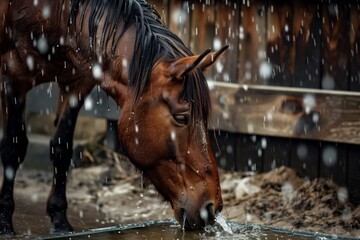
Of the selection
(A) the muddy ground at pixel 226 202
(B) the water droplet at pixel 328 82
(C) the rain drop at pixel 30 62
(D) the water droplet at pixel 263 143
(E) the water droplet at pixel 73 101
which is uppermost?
(C) the rain drop at pixel 30 62

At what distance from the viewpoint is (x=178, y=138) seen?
443 cm

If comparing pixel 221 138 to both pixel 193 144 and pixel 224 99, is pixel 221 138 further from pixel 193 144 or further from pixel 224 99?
pixel 193 144

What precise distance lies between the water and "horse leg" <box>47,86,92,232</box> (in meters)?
0.96

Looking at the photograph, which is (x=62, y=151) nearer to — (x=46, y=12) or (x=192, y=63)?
(x=46, y=12)

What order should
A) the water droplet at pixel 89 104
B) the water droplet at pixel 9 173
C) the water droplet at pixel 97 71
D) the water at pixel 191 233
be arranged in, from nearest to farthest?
the water at pixel 191 233
the water droplet at pixel 97 71
the water droplet at pixel 9 173
the water droplet at pixel 89 104

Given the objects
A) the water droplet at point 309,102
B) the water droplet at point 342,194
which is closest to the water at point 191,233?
the water droplet at point 342,194

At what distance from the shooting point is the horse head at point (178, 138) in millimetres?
4336

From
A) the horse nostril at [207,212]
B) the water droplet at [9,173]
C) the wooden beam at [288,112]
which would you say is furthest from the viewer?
the wooden beam at [288,112]

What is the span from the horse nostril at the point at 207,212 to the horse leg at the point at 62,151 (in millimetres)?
1754

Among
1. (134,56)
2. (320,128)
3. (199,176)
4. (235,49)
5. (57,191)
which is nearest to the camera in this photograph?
(199,176)

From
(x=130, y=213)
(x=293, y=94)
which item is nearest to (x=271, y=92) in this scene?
(x=293, y=94)

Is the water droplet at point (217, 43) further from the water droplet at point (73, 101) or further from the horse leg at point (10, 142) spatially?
the horse leg at point (10, 142)

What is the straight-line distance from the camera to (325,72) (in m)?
6.30

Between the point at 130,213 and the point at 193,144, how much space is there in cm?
234
